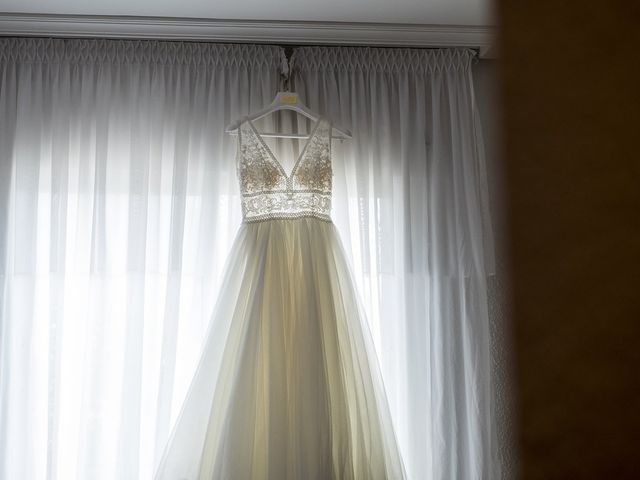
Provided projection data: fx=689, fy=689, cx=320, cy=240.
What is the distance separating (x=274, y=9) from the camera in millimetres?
2242

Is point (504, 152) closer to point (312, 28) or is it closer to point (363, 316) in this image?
point (363, 316)

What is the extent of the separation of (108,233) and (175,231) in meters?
0.22

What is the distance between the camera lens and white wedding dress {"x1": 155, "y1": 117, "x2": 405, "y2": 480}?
1.89 metres

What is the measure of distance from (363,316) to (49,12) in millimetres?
1422

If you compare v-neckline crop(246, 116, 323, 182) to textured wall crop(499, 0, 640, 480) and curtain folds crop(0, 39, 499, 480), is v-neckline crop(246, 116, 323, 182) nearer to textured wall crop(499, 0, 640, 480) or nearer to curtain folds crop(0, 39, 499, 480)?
curtain folds crop(0, 39, 499, 480)

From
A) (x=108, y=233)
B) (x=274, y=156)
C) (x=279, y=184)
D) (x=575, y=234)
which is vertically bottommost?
(x=575, y=234)

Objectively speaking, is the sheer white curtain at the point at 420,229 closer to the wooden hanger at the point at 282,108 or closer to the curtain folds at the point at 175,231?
the curtain folds at the point at 175,231

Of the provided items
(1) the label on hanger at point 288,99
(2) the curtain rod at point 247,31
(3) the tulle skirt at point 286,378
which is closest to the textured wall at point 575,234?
(3) the tulle skirt at point 286,378

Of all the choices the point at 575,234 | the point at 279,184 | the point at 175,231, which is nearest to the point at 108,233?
the point at 175,231

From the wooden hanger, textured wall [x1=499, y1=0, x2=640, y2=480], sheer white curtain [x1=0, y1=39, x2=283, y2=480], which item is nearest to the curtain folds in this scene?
sheer white curtain [x1=0, y1=39, x2=283, y2=480]

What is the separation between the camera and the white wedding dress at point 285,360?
1.89 m

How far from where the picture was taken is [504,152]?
0.46 ft

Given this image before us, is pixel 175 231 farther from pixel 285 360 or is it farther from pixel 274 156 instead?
pixel 285 360

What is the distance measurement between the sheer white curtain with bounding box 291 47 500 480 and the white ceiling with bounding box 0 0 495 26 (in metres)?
0.17
